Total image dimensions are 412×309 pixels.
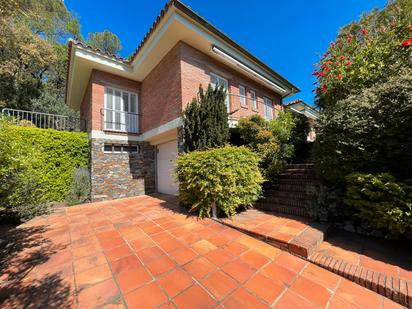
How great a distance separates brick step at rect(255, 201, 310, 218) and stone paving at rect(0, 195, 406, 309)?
1.81 m

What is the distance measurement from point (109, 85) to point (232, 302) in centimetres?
980

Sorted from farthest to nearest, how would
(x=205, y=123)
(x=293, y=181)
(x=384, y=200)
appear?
(x=205, y=123), (x=293, y=181), (x=384, y=200)

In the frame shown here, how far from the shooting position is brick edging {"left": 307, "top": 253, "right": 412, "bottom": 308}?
210 centimetres

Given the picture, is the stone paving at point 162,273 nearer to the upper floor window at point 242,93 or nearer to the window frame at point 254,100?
the upper floor window at point 242,93

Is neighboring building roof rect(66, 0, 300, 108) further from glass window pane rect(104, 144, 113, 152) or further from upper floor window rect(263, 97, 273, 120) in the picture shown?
glass window pane rect(104, 144, 113, 152)

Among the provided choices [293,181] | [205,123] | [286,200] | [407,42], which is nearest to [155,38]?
[205,123]

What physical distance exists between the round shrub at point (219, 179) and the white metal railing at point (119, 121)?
5.08 m

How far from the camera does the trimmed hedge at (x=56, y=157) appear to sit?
22.8 feet

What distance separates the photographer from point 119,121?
8797 millimetres

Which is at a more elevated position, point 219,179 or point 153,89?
point 153,89

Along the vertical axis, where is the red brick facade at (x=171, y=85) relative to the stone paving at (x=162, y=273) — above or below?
above

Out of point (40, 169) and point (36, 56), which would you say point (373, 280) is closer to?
point (40, 169)

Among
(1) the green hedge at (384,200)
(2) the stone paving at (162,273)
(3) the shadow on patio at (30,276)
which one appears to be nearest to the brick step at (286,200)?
(1) the green hedge at (384,200)

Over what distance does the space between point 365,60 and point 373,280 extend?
6.63 meters
